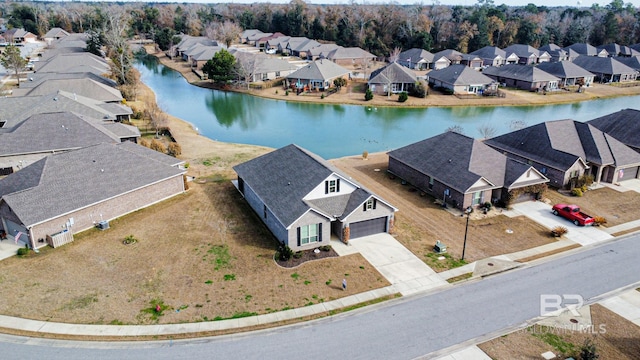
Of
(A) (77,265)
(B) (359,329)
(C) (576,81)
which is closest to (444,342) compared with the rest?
(B) (359,329)

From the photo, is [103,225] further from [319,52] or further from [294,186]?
[319,52]

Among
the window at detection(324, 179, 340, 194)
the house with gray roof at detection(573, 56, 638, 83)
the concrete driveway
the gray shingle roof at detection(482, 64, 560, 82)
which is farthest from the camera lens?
the house with gray roof at detection(573, 56, 638, 83)

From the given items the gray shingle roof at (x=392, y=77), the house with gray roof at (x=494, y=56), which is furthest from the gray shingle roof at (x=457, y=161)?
the house with gray roof at (x=494, y=56)

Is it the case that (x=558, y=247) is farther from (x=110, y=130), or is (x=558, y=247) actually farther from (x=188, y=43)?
(x=188, y=43)

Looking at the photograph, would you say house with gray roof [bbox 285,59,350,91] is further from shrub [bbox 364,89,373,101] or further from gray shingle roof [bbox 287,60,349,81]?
shrub [bbox 364,89,373,101]

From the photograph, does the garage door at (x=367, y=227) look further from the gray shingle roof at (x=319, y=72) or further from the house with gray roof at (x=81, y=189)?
the gray shingle roof at (x=319, y=72)

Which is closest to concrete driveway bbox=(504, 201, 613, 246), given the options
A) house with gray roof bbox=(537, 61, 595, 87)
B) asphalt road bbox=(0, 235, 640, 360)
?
asphalt road bbox=(0, 235, 640, 360)

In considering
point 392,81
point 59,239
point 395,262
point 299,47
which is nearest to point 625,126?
point 395,262
